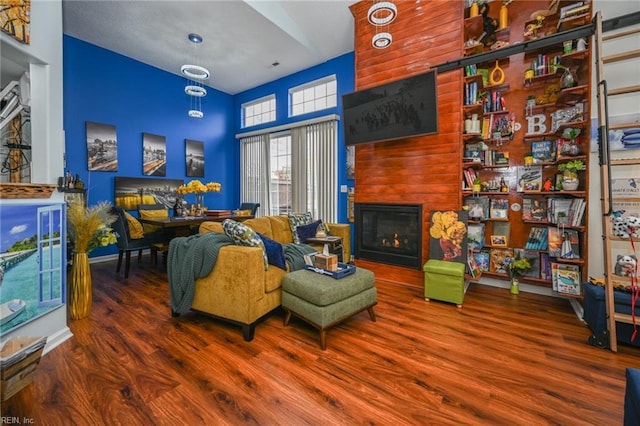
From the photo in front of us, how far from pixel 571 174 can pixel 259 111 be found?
582 centimetres

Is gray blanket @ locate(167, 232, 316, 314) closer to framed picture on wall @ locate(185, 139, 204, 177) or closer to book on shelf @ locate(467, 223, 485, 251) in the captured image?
book on shelf @ locate(467, 223, 485, 251)

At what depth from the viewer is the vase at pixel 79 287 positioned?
241 cm

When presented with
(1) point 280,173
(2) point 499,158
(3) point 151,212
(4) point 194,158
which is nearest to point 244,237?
(3) point 151,212

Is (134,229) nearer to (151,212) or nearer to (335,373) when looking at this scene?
(151,212)

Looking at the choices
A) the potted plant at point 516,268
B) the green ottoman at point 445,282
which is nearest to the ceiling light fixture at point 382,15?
the green ottoman at point 445,282

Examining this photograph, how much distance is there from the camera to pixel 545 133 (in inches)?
118

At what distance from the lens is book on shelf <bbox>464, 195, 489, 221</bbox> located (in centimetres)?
332

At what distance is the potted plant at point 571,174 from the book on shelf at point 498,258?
3.02 feet

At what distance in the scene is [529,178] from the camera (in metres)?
3.16

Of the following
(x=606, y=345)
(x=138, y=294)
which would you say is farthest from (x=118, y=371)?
(x=606, y=345)

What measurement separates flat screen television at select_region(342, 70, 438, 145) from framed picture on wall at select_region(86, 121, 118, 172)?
4100 mm

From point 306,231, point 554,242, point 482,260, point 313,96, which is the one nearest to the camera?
point 554,242

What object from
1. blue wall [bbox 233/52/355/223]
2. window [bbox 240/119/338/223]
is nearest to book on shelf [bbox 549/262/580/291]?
blue wall [bbox 233/52/355/223]

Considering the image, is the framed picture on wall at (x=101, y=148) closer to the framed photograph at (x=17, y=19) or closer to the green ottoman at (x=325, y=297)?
the framed photograph at (x=17, y=19)
